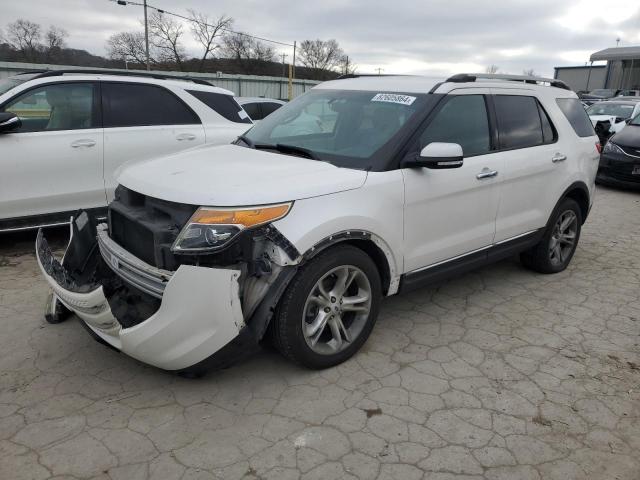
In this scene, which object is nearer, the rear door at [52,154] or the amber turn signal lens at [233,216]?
the amber turn signal lens at [233,216]

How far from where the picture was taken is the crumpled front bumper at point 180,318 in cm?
257

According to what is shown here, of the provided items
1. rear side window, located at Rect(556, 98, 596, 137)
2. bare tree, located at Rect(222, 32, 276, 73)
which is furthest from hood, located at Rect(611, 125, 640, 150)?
bare tree, located at Rect(222, 32, 276, 73)

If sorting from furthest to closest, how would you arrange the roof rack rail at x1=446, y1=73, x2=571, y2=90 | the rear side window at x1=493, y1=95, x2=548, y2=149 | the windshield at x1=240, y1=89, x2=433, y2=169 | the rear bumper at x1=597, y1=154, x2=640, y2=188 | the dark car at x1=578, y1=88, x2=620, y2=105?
1. the dark car at x1=578, y1=88, x2=620, y2=105
2. the rear bumper at x1=597, y1=154, x2=640, y2=188
3. the rear side window at x1=493, y1=95, x2=548, y2=149
4. the roof rack rail at x1=446, y1=73, x2=571, y2=90
5. the windshield at x1=240, y1=89, x2=433, y2=169

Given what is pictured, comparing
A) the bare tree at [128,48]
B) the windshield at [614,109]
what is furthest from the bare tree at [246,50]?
the windshield at [614,109]

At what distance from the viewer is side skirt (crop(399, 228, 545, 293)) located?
361 cm

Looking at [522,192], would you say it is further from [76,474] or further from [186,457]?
[76,474]

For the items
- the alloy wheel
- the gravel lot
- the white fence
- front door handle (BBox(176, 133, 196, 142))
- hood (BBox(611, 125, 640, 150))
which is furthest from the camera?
the white fence

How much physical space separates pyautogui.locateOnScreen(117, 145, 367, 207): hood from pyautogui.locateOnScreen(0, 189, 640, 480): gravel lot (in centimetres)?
115

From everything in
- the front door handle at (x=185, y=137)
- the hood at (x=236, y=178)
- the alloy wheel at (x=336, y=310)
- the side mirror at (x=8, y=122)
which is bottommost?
the alloy wheel at (x=336, y=310)

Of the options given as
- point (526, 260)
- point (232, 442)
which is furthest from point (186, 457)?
point (526, 260)

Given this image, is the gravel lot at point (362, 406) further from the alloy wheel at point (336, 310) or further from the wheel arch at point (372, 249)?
the wheel arch at point (372, 249)

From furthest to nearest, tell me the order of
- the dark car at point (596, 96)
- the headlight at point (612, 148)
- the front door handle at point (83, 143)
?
the dark car at point (596, 96) → the headlight at point (612, 148) → the front door handle at point (83, 143)

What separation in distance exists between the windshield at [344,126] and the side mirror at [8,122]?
2309 millimetres

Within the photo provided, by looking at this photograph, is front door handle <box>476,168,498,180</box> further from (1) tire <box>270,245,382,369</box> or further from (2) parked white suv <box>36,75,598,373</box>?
(1) tire <box>270,245,382,369</box>
